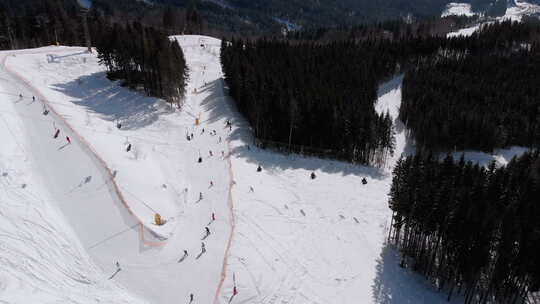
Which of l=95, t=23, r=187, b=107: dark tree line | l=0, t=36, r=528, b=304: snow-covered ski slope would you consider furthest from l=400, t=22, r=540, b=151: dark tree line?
l=95, t=23, r=187, b=107: dark tree line

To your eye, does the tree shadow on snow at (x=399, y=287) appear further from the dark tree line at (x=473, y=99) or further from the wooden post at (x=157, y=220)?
the dark tree line at (x=473, y=99)

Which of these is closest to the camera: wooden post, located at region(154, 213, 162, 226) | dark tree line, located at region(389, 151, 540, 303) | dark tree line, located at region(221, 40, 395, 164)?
dark tree line, located at region(389, 151, 540, 303)

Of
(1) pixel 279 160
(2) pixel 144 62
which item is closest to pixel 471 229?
(1) pixel 279 160

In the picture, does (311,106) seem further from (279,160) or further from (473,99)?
(473,99)

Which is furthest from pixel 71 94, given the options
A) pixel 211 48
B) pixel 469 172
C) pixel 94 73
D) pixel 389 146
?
pixel 469 172

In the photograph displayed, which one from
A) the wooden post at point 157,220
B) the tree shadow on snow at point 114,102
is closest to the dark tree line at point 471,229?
the wooden post at point 157,220

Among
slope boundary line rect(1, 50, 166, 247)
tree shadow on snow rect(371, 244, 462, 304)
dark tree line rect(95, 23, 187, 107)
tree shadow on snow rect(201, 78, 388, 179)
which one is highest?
dark tree line rect(95, 23, 187, 107)

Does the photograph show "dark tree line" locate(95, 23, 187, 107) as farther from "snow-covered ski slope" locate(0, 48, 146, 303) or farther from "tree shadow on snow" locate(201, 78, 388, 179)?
"snow-covered ski slope" locate(0, 48, 146, 303)
